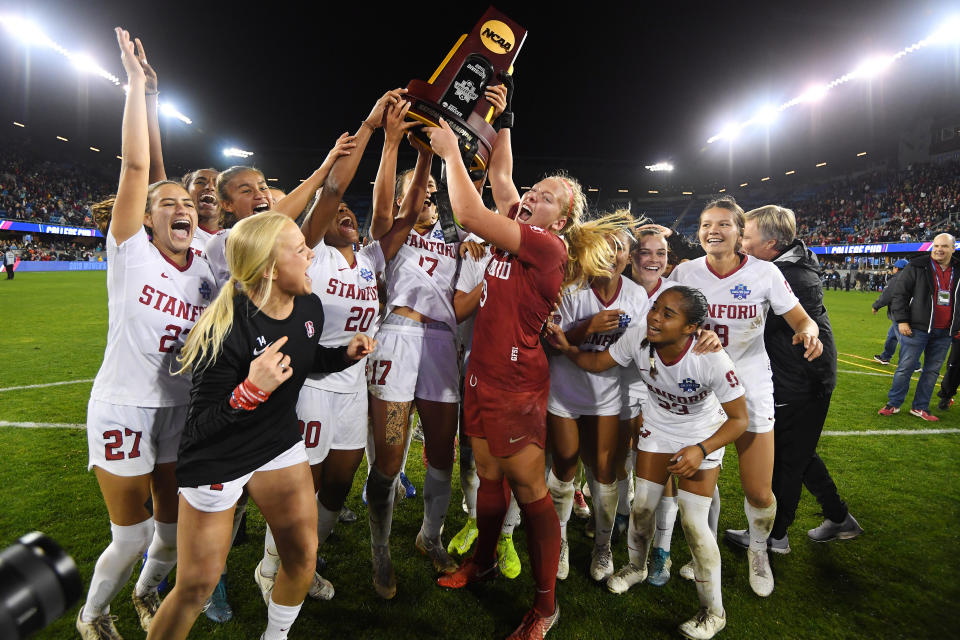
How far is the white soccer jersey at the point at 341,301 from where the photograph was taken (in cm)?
278

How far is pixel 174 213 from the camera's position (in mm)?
2557

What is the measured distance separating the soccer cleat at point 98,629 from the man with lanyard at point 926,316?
29.8 ft

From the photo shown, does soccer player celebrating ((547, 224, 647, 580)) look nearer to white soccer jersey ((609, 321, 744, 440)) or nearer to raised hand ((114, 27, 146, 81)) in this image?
white soccer jersey ((609, 321, 744, 440))

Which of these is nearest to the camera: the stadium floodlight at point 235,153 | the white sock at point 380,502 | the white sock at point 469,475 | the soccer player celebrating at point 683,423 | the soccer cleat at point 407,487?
the soccer player celebrating at point 683,423

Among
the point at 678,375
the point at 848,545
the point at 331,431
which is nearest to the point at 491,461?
the point at 331,431

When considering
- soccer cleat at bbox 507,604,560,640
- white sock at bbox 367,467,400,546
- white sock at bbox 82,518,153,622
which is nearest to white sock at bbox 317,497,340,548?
white sock at bbox 367,467,400,546

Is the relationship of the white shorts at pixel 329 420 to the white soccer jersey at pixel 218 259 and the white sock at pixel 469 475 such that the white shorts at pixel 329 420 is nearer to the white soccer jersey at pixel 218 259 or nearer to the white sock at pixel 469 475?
the white soccer jersey at pixel 218 259

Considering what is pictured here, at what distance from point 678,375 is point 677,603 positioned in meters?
1.49

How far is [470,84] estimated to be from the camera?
2322 mm

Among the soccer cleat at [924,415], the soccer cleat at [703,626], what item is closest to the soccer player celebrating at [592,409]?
the soccer cleat at [703,626]

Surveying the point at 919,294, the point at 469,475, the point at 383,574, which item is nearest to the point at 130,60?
the point at 383,574

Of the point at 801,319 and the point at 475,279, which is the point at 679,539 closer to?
the point at 801,319

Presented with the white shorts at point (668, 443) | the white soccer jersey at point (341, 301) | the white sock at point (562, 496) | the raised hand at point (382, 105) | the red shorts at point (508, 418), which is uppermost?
the raised hand at point (382, 105)

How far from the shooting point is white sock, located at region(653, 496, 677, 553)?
10.3ft
